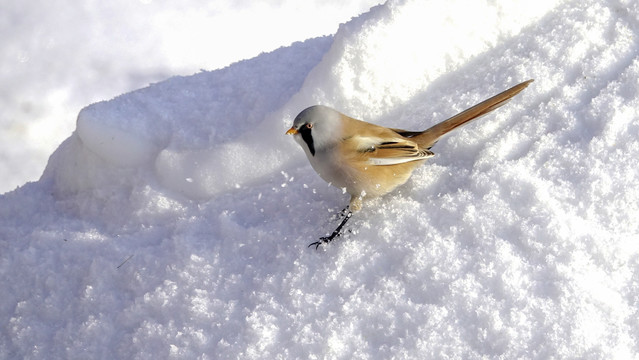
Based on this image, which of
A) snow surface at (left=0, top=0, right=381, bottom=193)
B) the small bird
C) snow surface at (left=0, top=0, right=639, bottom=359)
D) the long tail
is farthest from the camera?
snow surface at (left=0, top=0, right=381, bottom=193)

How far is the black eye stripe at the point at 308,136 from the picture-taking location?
254cm

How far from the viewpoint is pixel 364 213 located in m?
2.60

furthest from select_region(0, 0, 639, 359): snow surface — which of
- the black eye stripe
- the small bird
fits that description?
the black eye stripe

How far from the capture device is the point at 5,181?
16.9ft

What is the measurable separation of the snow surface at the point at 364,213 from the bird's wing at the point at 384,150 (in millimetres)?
155

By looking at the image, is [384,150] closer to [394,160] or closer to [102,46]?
[394,160]

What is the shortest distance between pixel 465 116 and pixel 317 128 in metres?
0.61

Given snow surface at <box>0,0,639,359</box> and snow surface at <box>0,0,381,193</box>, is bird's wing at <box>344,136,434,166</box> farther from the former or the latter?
snow surface at <box>0,0,381,193</box>

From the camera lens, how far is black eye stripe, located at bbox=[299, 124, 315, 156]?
2537 mm

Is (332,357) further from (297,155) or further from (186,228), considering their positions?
(297,155)

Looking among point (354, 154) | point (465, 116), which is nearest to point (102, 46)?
point (354, 154)

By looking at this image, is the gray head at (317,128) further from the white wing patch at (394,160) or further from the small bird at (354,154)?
the white wing patch at (394,160)

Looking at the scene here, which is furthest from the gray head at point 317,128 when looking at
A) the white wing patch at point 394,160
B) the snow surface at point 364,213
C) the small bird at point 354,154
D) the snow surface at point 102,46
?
the snow surface at point 102,46

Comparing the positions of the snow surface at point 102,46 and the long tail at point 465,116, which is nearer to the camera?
the long tail at point 465,116
